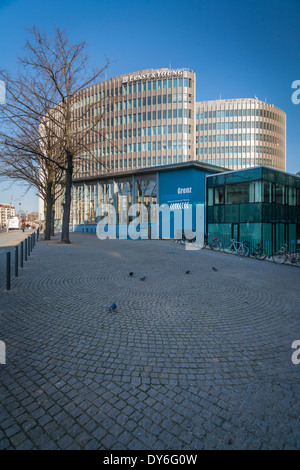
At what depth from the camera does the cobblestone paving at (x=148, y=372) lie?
210 cm

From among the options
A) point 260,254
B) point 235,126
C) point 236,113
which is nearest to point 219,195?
point 260,254

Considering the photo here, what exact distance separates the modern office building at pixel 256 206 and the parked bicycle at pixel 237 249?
1.75m

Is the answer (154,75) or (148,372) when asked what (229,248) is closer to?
(148,372)

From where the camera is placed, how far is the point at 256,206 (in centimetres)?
1762

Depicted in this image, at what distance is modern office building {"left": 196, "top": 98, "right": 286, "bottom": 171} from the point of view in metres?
79.1

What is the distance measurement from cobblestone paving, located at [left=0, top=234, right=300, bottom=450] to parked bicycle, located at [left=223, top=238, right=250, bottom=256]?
9.75m

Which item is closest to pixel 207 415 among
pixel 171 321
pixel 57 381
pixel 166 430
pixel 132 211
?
pixel 166 430

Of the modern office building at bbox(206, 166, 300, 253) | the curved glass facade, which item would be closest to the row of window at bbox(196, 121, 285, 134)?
the curved glass facade

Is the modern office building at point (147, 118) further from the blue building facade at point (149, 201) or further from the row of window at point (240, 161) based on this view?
the row of window at point (240, 161)

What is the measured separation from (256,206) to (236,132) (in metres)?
73.2

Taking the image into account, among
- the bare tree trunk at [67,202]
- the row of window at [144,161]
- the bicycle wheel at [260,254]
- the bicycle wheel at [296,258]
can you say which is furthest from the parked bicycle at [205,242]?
the row of window at [144,161]

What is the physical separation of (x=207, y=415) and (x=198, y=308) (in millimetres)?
2949

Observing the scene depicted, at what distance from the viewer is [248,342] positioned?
3764 millimetres

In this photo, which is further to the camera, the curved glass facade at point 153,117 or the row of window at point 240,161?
the row of window at point 240,161
